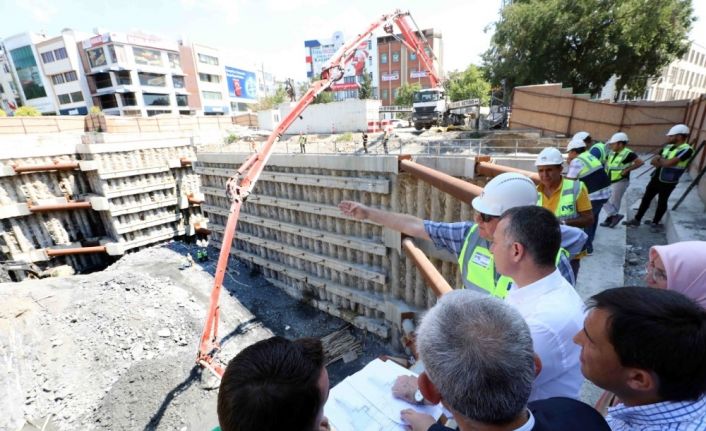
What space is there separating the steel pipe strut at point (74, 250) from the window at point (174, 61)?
35777 mm

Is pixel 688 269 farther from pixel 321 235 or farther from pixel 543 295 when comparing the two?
pixel 321 235

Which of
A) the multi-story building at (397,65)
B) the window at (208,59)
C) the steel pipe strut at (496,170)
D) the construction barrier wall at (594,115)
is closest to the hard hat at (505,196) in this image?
the steel pipe strut at (496,170)

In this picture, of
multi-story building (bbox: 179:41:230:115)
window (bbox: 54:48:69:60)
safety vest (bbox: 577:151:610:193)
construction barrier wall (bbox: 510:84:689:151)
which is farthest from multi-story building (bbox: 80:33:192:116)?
safety vest (bbox: 577:151:610:193)

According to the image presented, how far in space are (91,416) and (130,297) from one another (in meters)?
3.70

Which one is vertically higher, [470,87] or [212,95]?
[212,95]

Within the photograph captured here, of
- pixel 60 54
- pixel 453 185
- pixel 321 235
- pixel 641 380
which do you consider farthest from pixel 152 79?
pixel 641 380

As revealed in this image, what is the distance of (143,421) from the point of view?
6105 mm

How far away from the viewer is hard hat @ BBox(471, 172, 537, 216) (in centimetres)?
197

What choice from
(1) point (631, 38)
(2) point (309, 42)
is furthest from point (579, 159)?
(2) point (309, 42)

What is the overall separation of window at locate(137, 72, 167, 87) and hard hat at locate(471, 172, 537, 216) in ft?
149

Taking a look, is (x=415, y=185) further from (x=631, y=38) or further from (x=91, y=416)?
(x=631, y=38)

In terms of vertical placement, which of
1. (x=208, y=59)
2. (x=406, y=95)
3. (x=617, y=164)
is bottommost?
(x=617, y=164)

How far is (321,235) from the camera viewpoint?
852 cm

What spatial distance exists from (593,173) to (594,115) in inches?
456
